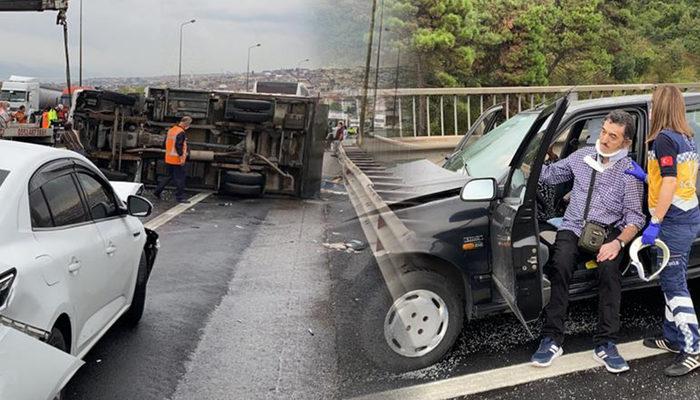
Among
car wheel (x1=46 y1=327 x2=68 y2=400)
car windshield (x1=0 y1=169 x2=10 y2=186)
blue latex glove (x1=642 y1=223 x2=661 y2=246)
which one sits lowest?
car wheel (x1=46 y1=327 x2=68 y2=400)

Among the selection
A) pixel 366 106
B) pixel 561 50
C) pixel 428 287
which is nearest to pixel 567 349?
pixel 428 287

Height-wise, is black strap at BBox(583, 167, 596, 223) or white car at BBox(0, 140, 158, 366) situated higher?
black strap at BBox(583, 167, 596, 223)

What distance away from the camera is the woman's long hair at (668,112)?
293cm

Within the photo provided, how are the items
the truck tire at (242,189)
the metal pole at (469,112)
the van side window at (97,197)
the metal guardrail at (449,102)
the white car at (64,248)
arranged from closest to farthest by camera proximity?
the metal guardrail at (449,102)
the white car at (64,248)
the van side window at (97,197)
the metal pole at (469,112)
the truck tire at (242,189)

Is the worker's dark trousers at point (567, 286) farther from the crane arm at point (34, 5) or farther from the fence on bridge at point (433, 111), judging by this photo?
the crane arm at point (34, 5)

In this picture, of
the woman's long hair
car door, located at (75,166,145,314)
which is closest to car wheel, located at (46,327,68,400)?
car door, located at (75,166,145,314)

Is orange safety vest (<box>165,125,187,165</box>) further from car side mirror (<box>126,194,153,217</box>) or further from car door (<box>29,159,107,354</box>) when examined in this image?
car door (<box>29,159,107,354</box>)

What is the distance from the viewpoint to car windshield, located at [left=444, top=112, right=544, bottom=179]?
300cm

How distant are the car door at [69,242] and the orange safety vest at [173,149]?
20.5ft

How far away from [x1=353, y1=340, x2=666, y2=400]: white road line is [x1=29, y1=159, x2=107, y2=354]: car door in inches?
51.3

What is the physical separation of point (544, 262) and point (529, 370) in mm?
555

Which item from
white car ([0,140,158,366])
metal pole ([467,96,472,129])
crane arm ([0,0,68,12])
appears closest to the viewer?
white car ([0,140,158,366])

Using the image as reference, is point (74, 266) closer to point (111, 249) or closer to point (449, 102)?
point (111, 249)

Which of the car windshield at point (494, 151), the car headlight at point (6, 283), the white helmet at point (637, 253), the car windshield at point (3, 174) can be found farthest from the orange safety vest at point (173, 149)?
the white helmet at point (637, 253)
